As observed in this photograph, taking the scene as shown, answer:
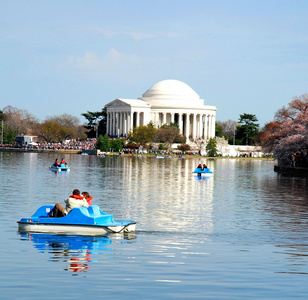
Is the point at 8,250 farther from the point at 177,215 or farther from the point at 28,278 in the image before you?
the point at 177,215

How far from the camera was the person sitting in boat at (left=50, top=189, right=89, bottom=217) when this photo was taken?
22844mm

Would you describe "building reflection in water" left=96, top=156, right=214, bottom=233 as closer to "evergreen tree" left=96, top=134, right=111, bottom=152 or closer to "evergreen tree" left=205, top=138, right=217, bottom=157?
"evergreen tree" left=96, top=134, right=111, bottom=152

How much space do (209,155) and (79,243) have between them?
152m

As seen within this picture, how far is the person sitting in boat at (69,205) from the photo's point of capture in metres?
22.8

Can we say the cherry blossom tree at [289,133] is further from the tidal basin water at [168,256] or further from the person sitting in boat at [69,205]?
the person sitting in boat at [69,205]

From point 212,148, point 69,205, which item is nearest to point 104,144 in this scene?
point 212,148

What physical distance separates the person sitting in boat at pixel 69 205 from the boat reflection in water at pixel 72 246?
0.90 metres

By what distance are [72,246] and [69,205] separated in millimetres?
2966

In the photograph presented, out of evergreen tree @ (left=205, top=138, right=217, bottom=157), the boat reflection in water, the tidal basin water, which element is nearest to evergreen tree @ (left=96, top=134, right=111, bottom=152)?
evergreen tree @ (left=205, top=138, right=217, bottom=157)

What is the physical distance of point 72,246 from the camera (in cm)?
2042

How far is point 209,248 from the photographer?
20891mm

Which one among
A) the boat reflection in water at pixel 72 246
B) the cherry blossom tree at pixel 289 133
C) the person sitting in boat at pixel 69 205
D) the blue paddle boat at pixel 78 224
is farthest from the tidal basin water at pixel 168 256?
the cherry blossom tree at pixel 289 133

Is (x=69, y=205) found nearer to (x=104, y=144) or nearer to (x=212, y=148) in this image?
(x=104, y=144)

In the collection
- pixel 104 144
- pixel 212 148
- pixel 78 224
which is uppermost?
pixel 104 144
